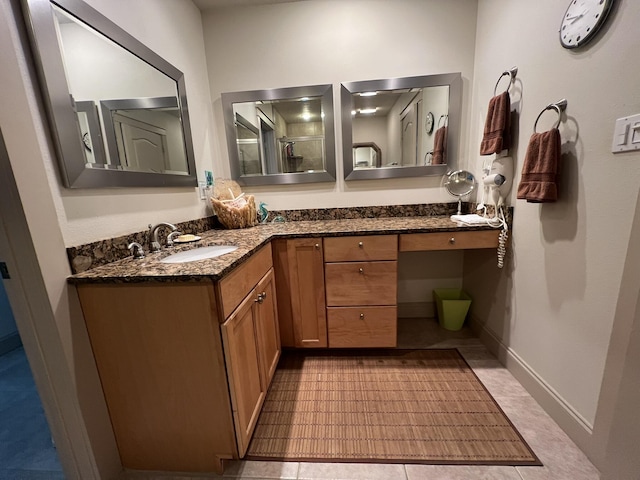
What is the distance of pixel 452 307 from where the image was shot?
1.93 metres

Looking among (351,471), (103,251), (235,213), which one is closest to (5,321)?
(103,251)

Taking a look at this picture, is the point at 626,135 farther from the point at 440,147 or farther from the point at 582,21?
the point at 440,147

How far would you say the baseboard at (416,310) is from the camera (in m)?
2.19

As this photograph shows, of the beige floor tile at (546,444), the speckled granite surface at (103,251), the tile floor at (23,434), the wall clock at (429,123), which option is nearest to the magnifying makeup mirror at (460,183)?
the wall clock at (429,123)

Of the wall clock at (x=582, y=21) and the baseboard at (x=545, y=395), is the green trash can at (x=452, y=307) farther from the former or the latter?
the wall clock at (x=582, y=21)

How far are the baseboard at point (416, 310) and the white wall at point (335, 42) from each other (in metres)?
1.31

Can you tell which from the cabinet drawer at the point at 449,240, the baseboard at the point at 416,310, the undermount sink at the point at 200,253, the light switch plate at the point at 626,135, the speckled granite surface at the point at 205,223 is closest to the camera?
the light switch plate at the point at 626,135

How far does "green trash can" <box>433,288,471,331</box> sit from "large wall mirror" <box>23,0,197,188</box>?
2.08 metres

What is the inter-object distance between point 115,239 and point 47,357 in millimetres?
459

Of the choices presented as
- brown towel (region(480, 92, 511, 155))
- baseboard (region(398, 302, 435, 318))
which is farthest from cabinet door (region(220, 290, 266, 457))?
brown towel (region(480, 92, 511, 155))

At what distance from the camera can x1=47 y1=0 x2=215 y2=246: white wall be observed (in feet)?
3.02

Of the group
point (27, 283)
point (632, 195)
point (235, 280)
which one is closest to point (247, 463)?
point (235, 280)

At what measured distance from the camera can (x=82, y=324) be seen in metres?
0.90

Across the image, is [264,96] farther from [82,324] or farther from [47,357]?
[47,357]
